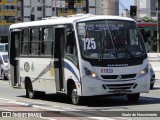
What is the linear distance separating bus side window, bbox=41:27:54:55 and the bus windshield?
166 centimetres

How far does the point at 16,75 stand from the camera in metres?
20.9

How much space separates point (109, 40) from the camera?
16141 mm

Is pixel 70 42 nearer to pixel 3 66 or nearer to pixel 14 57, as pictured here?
pixel 14 57

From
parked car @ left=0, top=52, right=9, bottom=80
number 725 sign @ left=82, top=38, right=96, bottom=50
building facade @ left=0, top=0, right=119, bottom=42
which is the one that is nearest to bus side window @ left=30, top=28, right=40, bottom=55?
number 725 sign @ left=82, top=38, right=96, bottom=50

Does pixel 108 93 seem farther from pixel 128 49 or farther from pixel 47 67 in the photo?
pixel 47 67

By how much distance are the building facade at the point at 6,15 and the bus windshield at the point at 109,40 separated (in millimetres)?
109721

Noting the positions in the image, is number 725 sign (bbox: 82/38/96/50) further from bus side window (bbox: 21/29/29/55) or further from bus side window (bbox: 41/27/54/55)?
bus side window (bbox: 21/29/29/55)

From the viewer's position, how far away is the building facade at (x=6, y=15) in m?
126

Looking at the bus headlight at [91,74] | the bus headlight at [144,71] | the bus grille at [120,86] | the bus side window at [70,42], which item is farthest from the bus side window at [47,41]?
the bus headlight at [144,71]

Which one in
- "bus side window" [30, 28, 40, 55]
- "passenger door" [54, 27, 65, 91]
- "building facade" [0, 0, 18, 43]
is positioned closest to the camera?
"passenger door" [54, 27, 65, 91]

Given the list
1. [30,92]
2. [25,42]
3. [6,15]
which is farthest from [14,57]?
[6,15]

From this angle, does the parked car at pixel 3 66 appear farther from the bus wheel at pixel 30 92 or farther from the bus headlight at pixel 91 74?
the bus headlight at pixel 91 74

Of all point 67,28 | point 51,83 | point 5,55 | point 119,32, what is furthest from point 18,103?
point 5,55

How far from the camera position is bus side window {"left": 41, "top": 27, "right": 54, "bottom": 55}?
17.7m
